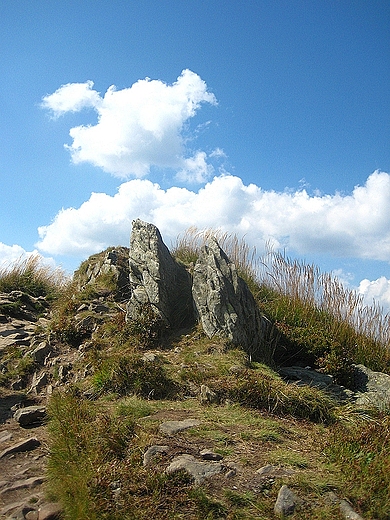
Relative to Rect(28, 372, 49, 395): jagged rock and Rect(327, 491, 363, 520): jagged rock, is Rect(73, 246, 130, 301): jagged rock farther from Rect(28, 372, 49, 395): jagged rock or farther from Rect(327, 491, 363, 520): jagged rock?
Rect(327, 491, 363, 520): jagged rock

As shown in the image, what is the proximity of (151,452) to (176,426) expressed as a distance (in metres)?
0.92

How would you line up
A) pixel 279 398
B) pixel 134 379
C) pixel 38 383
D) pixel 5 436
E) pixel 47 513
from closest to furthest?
1. pixel 47 513
2. pixel 5 436
3. pixel 279 398
4. pixel 134 379
5. pixel 38 383

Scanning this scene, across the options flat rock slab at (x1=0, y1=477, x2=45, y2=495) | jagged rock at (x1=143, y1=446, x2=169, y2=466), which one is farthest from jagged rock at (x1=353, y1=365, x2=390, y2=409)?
flat rock slab at (x1=0, y1=477, x2=45, y2=495)

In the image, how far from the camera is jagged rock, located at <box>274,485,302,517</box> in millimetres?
4355

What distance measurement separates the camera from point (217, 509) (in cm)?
441

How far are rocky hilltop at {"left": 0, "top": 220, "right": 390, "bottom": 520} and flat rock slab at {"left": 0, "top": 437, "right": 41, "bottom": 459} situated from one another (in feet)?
0.04

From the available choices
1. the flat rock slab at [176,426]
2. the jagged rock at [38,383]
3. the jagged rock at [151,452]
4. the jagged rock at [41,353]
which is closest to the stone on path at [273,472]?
the jagged rock at [151,452]

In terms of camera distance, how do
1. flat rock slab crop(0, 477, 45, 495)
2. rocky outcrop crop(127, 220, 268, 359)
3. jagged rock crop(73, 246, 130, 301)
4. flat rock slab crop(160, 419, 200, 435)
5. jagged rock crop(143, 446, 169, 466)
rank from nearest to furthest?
jagged rock crop(143, 446, 169, 466), flat rock slab crop(0, 477, 45, 495), flat rock slab crop(160, 419, 200, 435), rocky outcrop crop(127, 220, 268, 359), jagged rock crop(73, 246, 130, 301)

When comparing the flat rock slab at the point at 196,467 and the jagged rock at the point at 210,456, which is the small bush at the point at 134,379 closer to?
the jagged rock at the point at 210,456

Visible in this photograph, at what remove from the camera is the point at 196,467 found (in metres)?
5.03

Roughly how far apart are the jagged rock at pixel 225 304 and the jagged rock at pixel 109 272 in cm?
260

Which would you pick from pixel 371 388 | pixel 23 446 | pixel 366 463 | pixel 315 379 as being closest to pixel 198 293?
pixel 315 379

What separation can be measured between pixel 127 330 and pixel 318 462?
541 centimetres

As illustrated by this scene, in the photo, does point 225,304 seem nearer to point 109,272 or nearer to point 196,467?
point 109,272
